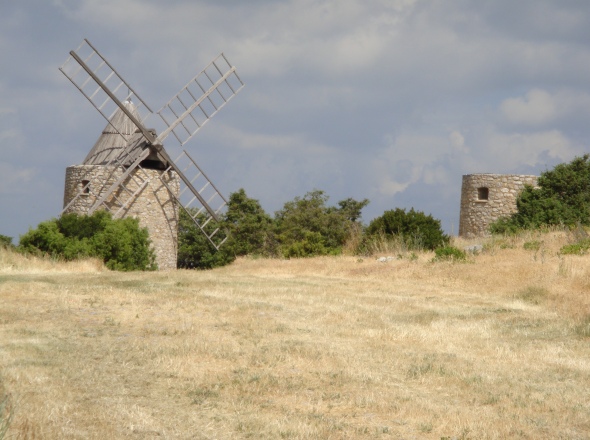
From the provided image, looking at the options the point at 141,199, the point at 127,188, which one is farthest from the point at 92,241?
the point at 141,199

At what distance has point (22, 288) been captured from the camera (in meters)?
14.2

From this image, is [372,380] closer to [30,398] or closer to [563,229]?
[30,398]

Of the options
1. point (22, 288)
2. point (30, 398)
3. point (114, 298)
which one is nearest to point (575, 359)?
point (30, 398)

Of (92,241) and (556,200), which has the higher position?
(556,200)

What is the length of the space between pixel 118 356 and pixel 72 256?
1308cm

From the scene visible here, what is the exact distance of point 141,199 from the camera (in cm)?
2783

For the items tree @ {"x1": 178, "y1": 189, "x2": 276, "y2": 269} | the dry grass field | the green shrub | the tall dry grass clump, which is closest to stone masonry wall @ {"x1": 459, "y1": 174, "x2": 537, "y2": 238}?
the green shrub

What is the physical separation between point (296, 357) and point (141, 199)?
63.8 ft

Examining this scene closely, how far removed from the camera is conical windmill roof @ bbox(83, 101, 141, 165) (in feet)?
93.7

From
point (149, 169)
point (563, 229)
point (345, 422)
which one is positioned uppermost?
point (149, 169)

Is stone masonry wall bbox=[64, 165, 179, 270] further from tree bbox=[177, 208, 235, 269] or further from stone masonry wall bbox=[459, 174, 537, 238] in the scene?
stone masonry wall bbox=[459, 174, 537, 238]

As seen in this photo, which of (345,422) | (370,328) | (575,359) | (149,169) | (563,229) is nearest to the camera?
(345,422)

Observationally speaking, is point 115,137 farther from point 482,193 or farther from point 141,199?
point 482,193

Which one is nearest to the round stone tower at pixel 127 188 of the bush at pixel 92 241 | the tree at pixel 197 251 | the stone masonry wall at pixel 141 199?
the stone masonry wall at pixel 141 199
